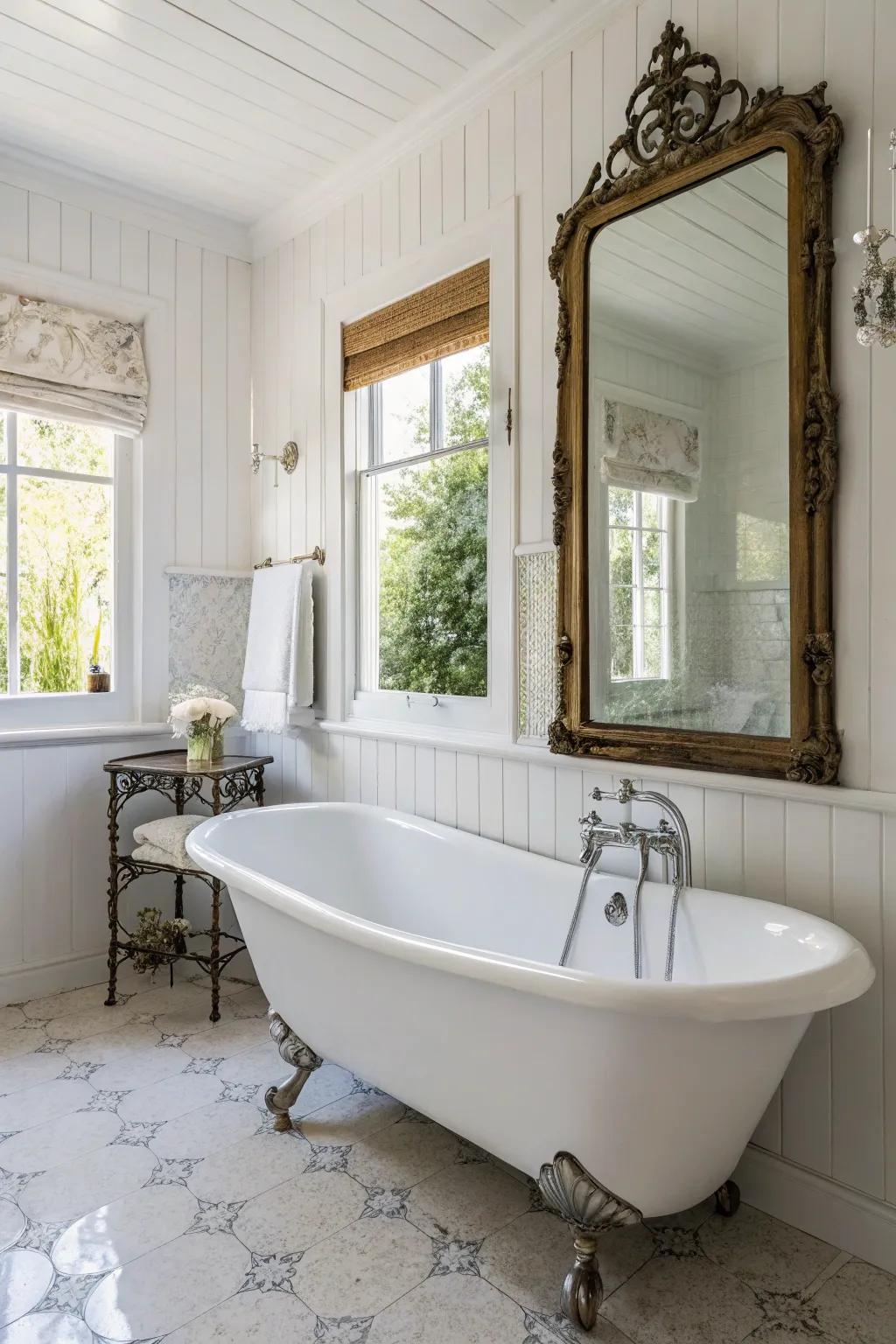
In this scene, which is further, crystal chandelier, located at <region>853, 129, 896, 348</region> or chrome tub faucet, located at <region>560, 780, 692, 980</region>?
chrome tub faucet, located at <region>560, 780, 692, 980</region>

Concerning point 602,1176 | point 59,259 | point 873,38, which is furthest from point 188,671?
point 873,38

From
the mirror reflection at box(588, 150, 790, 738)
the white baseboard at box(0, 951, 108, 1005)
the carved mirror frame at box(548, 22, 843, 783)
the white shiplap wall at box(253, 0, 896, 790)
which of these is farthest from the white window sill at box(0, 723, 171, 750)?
the mirror reflection at box(588, 150, 790, 738)

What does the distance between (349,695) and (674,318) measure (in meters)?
1.60

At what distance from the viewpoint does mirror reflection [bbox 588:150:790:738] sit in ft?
5.92

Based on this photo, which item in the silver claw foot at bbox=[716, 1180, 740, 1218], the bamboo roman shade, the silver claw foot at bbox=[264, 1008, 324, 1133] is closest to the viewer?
the silver claw foot at bbox=[716, 1180, 740, 1218]

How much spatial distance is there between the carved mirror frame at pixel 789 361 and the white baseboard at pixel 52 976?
6.25 ft

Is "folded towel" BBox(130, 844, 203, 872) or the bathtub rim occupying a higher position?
the bathtub rim

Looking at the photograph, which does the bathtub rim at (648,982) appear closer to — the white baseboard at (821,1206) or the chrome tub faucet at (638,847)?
the chrome tub faucet at (638,847)

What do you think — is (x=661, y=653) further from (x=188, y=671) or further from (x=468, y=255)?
(x=188, y=671)

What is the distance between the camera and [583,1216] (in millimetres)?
1479

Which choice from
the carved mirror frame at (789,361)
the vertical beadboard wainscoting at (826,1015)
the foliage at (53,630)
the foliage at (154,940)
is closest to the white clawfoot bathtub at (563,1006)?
the vertical beadboard wainscoting at (826,1015)

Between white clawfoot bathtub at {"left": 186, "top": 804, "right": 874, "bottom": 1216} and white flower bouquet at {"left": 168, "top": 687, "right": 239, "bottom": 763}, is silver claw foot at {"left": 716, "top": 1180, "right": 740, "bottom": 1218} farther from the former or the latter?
white flower bouquet at {"left": 168, "top": 687, "right": 239, "bottom": 763}

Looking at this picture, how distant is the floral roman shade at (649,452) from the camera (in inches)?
77.5

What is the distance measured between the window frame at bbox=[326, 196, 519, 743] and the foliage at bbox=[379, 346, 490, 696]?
10cm
